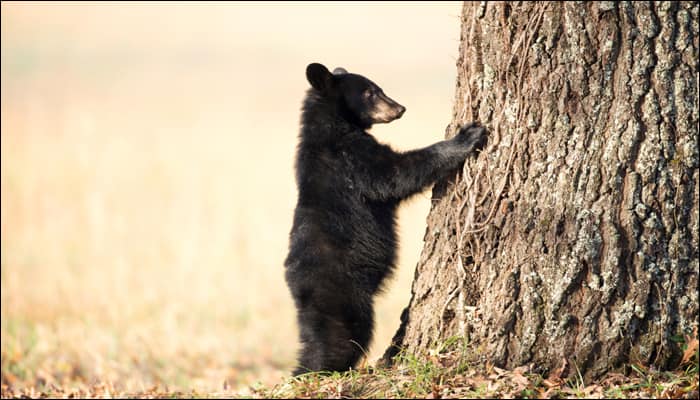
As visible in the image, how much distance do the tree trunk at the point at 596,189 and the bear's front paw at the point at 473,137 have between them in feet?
A: 0.62

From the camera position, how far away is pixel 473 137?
14.0 ft

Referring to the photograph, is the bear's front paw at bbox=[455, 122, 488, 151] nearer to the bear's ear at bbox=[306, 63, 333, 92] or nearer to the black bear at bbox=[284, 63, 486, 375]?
the black bear at bbox=[284, 63, 486, 375]

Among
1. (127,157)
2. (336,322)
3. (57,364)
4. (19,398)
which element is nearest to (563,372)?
(336,322)

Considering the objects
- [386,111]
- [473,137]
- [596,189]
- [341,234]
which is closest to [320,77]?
[386,111]

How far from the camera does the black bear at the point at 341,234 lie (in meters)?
4.83

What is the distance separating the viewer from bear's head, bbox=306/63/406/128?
18.0 feet

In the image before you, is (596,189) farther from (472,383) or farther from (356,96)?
(356,96)

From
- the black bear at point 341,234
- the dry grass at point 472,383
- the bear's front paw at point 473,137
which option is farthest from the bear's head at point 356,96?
the dry grass at point 472,383

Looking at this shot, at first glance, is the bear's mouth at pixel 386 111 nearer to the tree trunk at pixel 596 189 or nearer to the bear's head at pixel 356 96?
the bear's head at pixel 356 96

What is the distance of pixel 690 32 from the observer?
3.80 m

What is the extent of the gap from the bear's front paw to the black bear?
0.37 m

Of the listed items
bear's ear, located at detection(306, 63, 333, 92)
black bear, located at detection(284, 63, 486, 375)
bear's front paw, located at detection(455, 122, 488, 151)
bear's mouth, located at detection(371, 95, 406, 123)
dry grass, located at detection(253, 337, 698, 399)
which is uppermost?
bear's ear, located at detection(306, 63, 333, 92)

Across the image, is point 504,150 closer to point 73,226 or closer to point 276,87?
point 73,226

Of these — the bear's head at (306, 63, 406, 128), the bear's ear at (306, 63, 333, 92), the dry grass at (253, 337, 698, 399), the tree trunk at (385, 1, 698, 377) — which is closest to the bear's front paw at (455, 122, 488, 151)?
the tree trunk at (385, 1, 698, 377)
